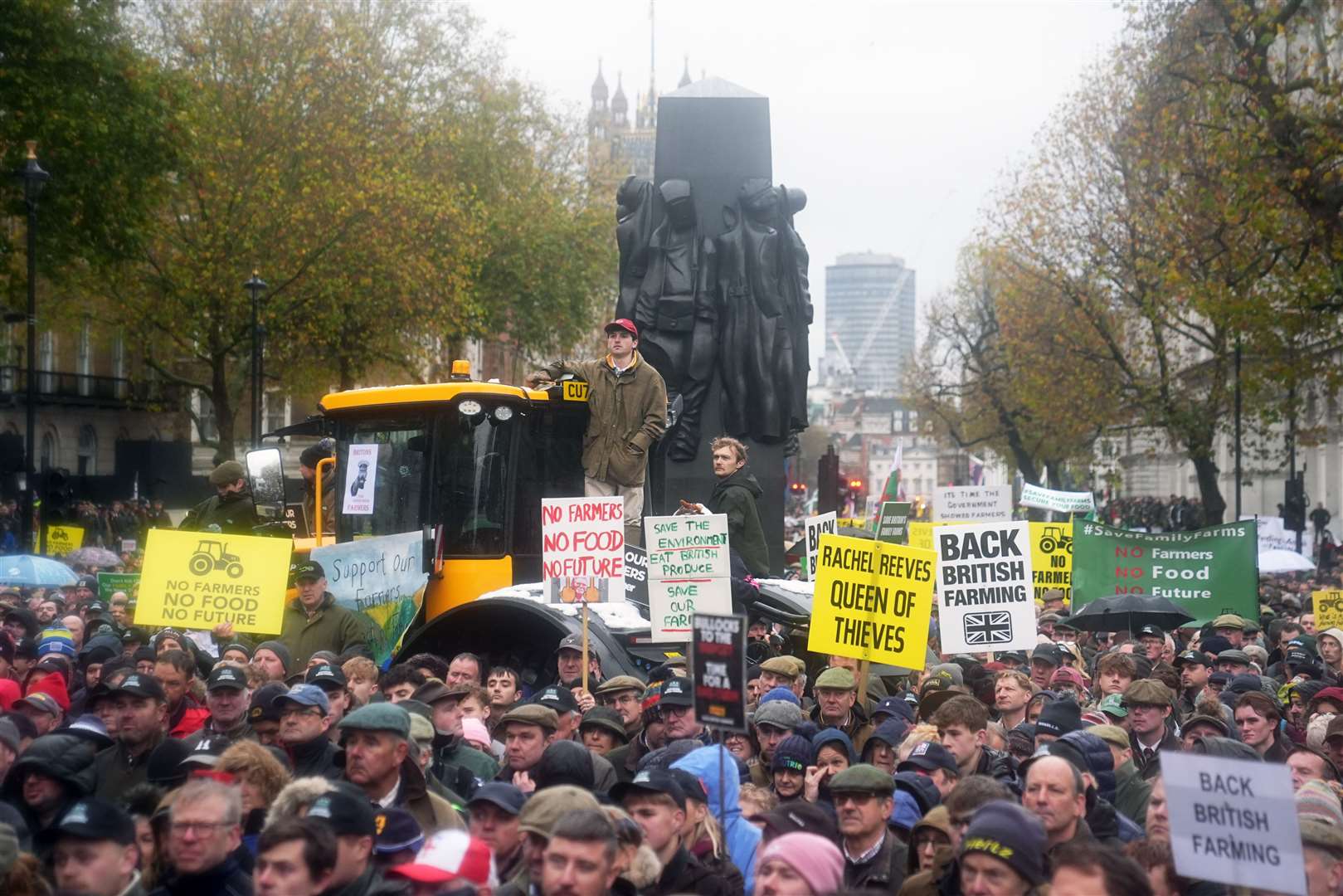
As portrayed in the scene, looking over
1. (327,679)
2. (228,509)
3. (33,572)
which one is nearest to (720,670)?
(327,679)

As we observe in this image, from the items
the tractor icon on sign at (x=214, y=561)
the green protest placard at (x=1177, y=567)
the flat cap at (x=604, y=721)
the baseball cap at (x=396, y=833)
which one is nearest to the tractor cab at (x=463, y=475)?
the tractor icon on sign at (x=214, y=561)

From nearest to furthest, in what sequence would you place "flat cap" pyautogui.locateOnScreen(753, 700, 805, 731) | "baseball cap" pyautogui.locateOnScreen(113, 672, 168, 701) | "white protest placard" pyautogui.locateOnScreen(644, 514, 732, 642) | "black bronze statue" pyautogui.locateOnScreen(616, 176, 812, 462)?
"baseball cap" pyautogui.locateOnScreen(113, 672, 168, 701), "flat cap" pyautogui.locateOnScreen(753, 700, 805, 731), "white protest placard" pyautogui.locateOnScreen(644, 514, 732, 642), "black bronze statue" pyautogui.locateOnScreen(616, 176, 812, 462)

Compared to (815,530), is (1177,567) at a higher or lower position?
lower

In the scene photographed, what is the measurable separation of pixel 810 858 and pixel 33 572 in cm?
1345

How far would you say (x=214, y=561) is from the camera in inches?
447

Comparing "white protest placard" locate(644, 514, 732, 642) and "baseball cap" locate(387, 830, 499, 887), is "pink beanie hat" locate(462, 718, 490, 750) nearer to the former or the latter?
"white protest placard" locate(644, 514, 732, 642)

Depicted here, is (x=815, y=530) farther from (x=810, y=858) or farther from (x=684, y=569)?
(x=810, y=858)

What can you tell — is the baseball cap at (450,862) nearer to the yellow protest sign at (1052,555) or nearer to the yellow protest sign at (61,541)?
the yellow protest sign at (1052,555)

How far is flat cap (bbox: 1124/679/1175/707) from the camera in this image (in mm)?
8984

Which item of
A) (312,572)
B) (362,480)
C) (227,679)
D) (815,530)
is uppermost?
(362,480)

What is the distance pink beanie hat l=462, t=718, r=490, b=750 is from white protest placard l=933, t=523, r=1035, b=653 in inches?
145

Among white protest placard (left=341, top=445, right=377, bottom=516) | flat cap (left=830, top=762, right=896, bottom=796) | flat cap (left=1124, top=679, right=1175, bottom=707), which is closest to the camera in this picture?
flat cap (left=830, top=762, right=896, bottom=796)

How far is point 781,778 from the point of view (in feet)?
25.8

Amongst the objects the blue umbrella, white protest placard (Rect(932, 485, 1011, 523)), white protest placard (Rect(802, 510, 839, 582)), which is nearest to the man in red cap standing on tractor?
white protest placard (Rect(802, 510, 839, 582))
